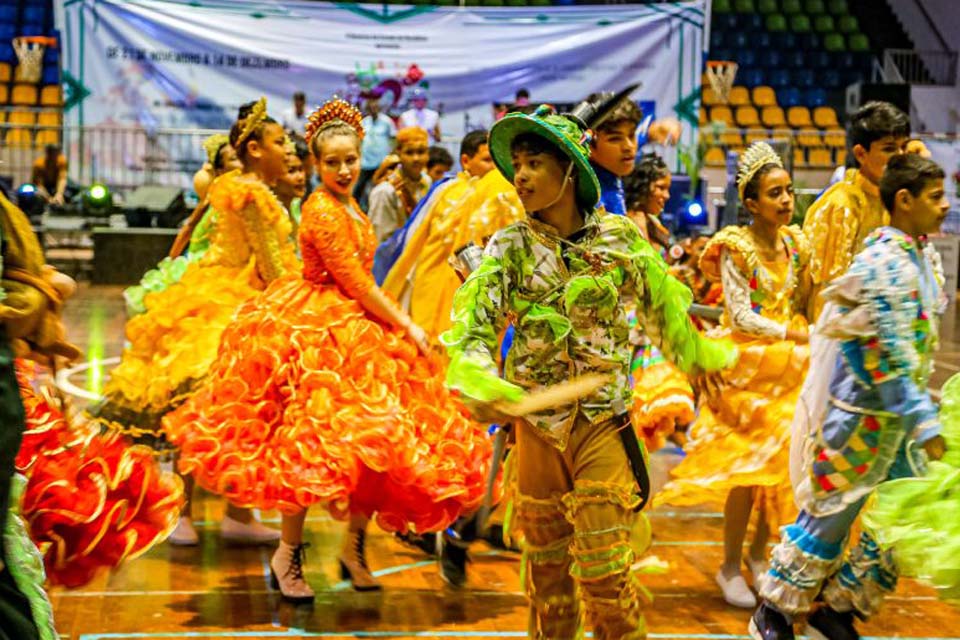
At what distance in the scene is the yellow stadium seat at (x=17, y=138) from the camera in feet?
65.7

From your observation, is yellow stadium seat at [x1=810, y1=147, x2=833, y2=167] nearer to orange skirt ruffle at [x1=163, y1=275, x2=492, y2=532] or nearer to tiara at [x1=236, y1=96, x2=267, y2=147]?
tiara at [x1=236, y1=96, x2=267, y2=147]

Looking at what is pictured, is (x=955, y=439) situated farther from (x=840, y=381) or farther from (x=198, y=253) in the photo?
(x=198, y=253)

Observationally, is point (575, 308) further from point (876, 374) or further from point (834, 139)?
point (834, 139)

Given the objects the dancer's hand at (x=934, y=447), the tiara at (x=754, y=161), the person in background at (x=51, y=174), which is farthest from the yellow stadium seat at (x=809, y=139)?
the dancer's hand at (x=934, y=447)

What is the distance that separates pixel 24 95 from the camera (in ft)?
72.5

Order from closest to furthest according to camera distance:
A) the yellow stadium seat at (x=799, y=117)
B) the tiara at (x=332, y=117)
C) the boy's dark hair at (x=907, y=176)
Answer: the boy's dark hair at (x=907, y=176), the tiara at (x=332, y=117), the yellow stadium seat at (x=799, y=117)

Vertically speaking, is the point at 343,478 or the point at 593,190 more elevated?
the point at 593,190

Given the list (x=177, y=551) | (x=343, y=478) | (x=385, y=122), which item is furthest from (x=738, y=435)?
(x=385, y=122)

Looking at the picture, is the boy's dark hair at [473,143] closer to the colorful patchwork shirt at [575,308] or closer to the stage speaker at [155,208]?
the colorful patchwork shirt at [575,308]

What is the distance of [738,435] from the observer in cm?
579

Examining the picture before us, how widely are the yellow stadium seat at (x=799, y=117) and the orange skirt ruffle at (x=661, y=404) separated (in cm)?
1841

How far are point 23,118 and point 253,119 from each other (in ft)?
51.1

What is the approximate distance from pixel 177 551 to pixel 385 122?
9.20 meters

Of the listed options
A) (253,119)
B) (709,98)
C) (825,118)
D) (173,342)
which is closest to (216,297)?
(173,342)
